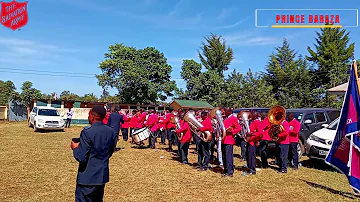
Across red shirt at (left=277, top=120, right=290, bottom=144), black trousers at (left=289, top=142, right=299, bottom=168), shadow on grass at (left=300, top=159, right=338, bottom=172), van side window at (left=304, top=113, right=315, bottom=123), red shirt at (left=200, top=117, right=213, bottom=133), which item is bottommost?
shadow on grass at (left=300, top=159, right=338, bottom=172)

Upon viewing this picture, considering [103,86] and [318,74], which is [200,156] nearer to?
[103,86]

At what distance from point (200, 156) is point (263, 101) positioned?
29467 millimetres

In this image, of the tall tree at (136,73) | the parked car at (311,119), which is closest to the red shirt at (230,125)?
the parked car at (311,119)

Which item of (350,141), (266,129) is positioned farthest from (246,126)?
(350,141)

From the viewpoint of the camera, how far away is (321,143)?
985 centimetres

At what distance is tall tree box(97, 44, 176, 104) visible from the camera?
1560 inches

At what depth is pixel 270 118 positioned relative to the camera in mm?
9641

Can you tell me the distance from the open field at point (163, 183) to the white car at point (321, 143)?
1.73 feet

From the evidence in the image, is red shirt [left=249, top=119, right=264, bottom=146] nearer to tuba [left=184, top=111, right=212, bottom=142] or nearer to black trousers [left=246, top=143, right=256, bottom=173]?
black trousers [left=246, top=143, right=256, bottom=173]

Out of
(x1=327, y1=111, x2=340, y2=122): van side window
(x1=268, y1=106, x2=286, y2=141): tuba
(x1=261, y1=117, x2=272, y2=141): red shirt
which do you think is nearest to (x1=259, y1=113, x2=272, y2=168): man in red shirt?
(x1=261, y1=117, x2=272, y2=141): red shirt

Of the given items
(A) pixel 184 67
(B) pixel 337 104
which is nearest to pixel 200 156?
(B) pixel 337 104

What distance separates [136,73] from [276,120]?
31.0 m

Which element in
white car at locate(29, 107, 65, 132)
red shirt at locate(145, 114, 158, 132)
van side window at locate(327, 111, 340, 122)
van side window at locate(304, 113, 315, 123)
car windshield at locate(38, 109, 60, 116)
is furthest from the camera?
car windshield at locate(38, 109, 60, 116)

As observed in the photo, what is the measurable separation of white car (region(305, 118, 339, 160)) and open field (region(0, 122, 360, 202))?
20.8 inches
